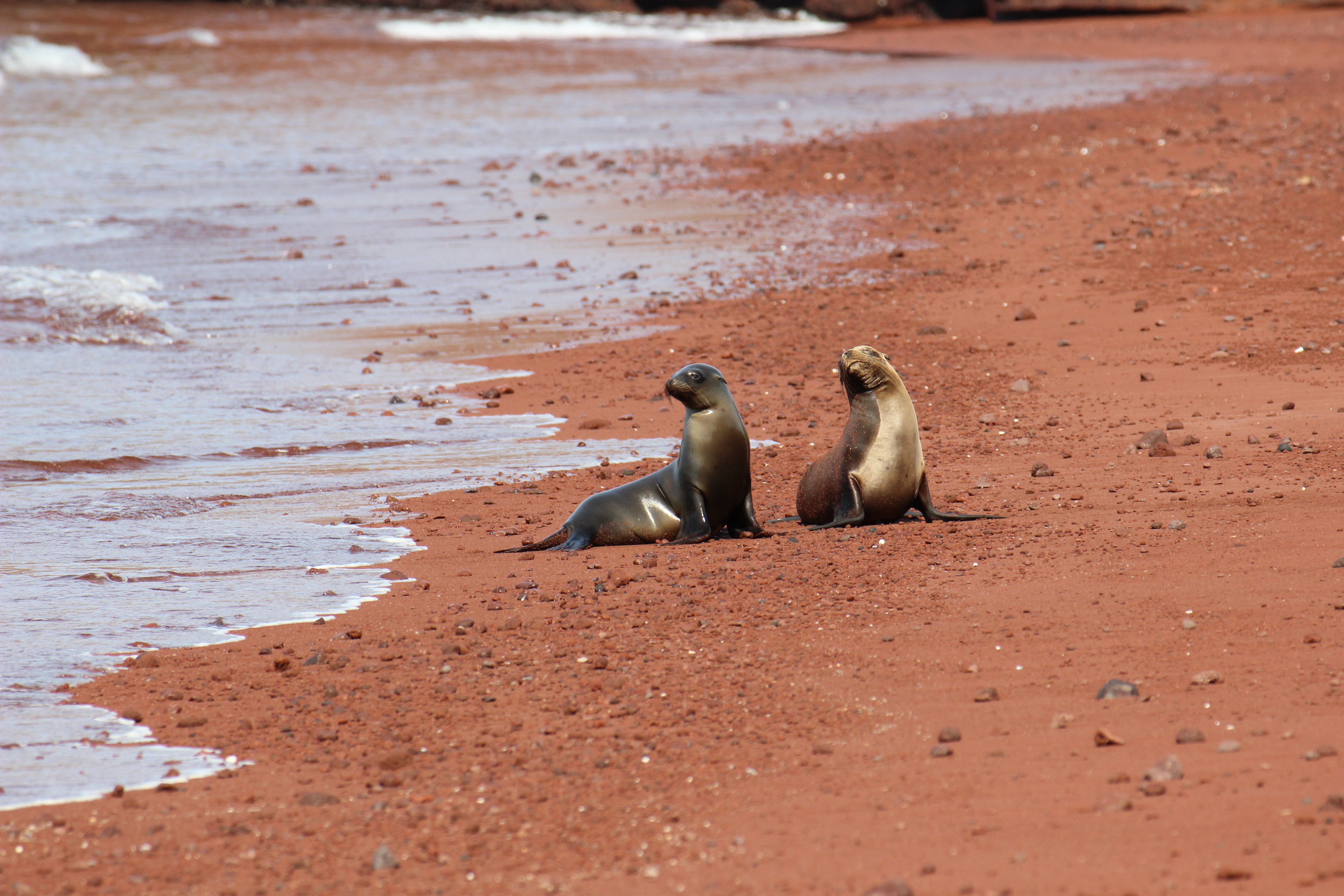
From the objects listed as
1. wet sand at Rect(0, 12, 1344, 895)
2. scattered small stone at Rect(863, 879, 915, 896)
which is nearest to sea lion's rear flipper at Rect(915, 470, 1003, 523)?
wet sand at Rect(0, 12, 1344, 895)

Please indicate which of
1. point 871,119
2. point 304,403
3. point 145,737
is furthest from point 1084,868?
Result: point 871,119

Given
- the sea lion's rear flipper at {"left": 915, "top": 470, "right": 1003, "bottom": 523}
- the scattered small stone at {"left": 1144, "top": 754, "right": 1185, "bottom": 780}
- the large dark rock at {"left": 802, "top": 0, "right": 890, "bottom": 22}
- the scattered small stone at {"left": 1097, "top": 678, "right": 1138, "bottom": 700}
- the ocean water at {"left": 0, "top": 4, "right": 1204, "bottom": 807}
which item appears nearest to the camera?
the scattered small stone at {"left": 1144, "top": 754, "right": 1185, "bottom": 780}

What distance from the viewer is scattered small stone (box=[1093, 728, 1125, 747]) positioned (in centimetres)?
402

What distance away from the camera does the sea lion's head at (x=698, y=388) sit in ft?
22.2

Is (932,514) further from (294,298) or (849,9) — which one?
(849,9)

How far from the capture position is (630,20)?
50.1m

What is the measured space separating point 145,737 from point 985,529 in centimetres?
333

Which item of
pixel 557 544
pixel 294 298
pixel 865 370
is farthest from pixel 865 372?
pixel 294 298

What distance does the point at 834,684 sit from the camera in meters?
4.69

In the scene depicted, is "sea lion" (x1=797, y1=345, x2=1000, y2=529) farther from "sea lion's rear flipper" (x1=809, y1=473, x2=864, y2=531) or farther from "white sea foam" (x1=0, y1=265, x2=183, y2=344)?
"white sea foam" (x1=0, y1=265, x2=183, y2=344)

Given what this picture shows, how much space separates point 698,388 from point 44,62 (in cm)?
3296

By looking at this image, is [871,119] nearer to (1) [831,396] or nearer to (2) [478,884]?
(1) [831,396]

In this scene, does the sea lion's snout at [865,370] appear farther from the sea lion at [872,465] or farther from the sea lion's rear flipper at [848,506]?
the sea lion's rear flipper at [848,506]

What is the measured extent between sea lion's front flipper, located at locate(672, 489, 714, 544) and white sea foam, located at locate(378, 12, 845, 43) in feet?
120
